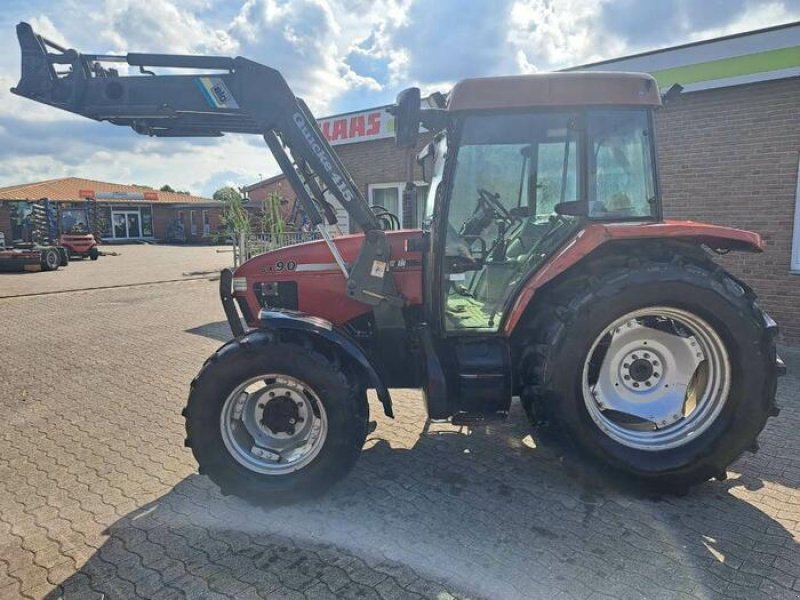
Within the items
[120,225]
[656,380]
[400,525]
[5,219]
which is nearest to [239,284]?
[400,525]

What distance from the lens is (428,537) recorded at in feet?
9.30

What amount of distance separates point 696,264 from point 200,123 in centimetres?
343

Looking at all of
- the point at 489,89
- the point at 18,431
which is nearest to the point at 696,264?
the point at 489,89

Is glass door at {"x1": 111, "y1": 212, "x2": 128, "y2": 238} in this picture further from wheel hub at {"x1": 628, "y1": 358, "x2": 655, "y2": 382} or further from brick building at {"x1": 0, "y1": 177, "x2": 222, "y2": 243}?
wheel hub at {"x1": 628, "y1": 358, "x2": 655, "y2": 382}

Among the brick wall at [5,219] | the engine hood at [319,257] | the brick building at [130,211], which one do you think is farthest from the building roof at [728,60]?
the brick wall at [5,219]

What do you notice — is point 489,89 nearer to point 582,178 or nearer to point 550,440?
point 582,178

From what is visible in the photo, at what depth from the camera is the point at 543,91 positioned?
3.20 metres

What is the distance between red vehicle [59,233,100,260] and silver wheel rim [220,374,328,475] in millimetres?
23192

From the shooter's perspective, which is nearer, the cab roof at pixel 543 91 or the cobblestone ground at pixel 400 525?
the cobblestone ground at pixel 400 525

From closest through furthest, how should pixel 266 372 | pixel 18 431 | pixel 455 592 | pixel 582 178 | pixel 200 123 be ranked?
pixel 455 592, pixel 266 372, pixel 582 178, pixel 200 123, pixel 18 431

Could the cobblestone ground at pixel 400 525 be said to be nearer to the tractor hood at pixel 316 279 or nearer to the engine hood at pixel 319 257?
the tractor hood at pixel 316 279

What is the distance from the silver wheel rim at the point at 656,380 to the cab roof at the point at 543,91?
1371 millimetres

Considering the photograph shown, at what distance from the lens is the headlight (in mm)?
3832

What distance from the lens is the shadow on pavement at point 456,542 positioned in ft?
8.11
